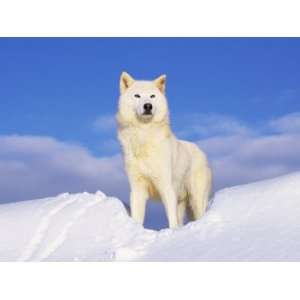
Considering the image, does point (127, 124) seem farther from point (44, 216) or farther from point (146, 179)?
point (44, 216)

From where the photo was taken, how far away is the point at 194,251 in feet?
25.8

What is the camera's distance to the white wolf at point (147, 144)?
9875 millimetres

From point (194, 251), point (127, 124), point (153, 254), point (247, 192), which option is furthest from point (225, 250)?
point (127, 124)

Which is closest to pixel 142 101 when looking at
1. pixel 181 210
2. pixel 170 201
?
pixel 170 201

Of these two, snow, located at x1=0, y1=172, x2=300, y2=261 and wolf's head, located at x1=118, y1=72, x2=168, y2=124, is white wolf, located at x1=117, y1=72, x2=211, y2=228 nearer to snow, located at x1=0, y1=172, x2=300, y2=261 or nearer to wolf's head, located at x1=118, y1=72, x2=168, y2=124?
wolf's head, located at x1=118, y1=72, x2=168, y2=124

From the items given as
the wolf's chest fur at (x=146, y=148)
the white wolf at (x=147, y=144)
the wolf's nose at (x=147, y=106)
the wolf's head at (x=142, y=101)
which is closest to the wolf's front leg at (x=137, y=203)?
the white wolf at (x=147, y=144)

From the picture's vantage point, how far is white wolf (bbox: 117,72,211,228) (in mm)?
9875

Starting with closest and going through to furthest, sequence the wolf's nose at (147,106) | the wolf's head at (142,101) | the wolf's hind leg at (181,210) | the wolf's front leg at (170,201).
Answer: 1. the wolf's nose at (147,106)
2. the wolf's head at (142,101)
3. the wolf's front leg at (170,201)
4. the wolf's hind leg at (181,210)

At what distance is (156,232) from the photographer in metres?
8.90

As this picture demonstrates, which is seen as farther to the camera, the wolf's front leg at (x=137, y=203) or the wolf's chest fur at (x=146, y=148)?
the wolf's front leg at (x=137, y=203)

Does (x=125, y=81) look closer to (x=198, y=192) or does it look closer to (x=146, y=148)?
(x=146, y=148)

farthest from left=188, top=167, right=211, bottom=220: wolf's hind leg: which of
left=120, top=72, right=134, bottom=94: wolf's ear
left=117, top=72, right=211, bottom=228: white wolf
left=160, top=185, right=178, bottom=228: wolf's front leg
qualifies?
left=120, top=72, right=134, bottom=94: wolf's ear

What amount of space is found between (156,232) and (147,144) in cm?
157

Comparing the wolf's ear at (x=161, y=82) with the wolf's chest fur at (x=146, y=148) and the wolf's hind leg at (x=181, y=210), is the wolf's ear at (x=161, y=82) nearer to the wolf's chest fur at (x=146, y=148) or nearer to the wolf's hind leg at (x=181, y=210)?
the wolf's chest fur at (x=146, y=148)
